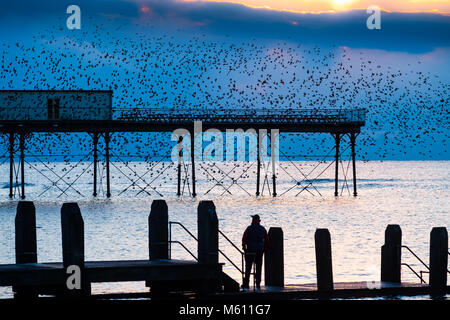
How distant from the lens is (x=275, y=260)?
829 inches

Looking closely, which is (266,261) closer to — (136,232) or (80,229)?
(80,229)

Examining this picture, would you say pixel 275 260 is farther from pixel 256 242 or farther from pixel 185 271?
pixel 185 271

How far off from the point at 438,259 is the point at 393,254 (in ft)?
3.79

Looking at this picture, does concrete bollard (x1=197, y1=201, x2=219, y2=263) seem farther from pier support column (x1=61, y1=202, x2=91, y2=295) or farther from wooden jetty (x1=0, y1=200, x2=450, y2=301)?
pier support column (x1=61, y1=202, x2=91, y2=295)

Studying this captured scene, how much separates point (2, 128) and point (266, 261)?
163ft

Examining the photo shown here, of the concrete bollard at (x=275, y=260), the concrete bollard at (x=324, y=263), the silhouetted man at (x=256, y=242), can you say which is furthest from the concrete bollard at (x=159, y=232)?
the concrete bollard at (x=324, y=263)

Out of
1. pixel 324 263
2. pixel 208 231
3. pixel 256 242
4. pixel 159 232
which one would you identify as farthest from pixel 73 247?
pixel 324 263

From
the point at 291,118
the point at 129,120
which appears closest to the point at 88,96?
the point at 129,120

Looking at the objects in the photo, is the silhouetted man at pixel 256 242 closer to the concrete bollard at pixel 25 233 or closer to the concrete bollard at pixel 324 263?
the concrete bollard at pixel 324 263

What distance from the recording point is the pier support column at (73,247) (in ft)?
63.0

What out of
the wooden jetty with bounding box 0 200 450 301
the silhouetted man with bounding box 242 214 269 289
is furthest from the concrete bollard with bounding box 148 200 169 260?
the silhouetted man with bounding box 242 214 269 289
